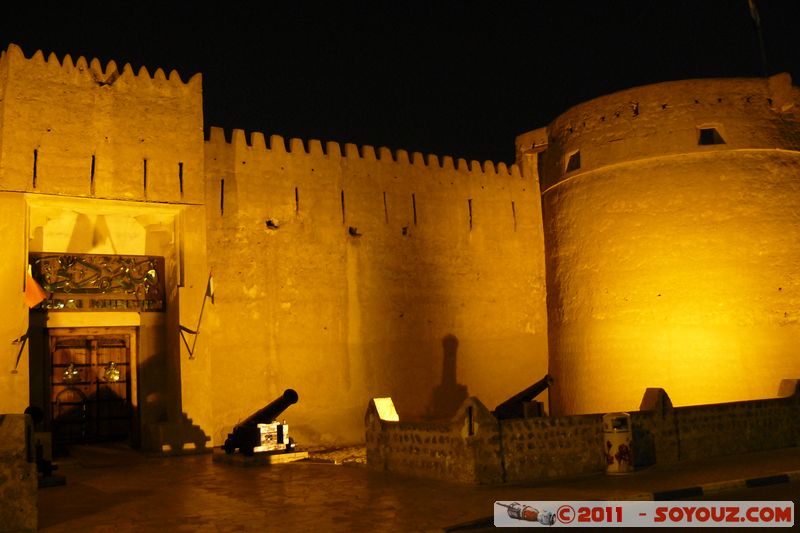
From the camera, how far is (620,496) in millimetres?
7164

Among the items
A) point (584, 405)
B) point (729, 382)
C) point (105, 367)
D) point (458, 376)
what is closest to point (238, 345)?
point (105, 367)

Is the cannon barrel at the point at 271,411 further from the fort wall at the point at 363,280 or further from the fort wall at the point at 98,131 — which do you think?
the fort wall at the point at 98,131

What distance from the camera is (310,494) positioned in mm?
7777

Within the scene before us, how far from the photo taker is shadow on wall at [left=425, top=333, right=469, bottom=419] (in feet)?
48.9

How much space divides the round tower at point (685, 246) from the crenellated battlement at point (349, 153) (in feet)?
6.53

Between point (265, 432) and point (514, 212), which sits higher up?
point (514, 212)

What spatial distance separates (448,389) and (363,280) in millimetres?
2769

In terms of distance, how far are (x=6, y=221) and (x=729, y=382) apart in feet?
39.0

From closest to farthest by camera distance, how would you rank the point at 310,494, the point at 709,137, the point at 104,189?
the point at 310,494
the point at 104,189
the point at 709,137

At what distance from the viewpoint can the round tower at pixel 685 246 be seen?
1373 centimetres

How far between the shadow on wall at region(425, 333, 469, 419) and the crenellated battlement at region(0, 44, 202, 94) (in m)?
6.62

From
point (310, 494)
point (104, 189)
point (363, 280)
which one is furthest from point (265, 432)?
point (104, 189)

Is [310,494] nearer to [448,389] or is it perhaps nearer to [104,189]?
[104,189]

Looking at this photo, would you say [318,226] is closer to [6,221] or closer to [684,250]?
[6,221]
